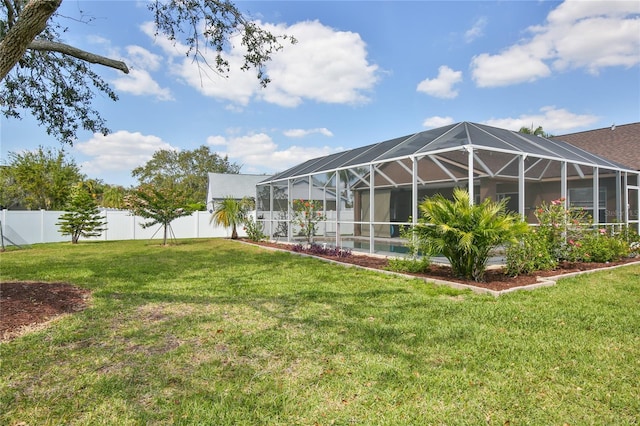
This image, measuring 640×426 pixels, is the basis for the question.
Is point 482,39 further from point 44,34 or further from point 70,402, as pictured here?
point 70,402

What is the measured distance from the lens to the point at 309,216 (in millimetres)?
12344

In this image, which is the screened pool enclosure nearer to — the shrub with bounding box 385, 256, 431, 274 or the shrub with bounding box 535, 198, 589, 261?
the shrub with bounding box 535, 198, 589, 261

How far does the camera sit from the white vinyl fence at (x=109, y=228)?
16.1m

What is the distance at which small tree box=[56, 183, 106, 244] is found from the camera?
16281mm

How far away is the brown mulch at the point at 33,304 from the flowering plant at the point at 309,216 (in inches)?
282

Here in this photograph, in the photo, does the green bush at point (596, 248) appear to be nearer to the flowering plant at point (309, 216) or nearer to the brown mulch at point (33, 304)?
the flowering plant at point (309, 216)

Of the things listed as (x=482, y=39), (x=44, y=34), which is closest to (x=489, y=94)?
(x=482, y=39)

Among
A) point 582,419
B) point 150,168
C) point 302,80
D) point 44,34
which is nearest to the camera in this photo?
point 582,419

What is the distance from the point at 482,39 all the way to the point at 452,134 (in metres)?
5.99

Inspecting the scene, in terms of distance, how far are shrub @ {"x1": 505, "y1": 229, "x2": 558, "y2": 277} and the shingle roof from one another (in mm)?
9704

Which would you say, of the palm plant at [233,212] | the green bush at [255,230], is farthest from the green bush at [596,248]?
the palm plant at [233,212]

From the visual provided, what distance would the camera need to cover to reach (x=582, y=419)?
2.33 metres

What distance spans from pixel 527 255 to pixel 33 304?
8079 millimetres

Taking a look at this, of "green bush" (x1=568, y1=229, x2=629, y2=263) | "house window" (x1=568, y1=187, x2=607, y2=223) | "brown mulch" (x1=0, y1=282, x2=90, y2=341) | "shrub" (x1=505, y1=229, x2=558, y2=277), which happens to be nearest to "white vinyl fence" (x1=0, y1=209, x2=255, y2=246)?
"brown mulch" (x1=0, y1=282, x2=90, y2=341)
